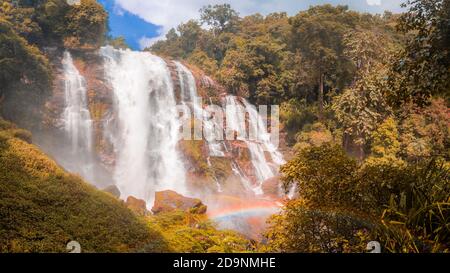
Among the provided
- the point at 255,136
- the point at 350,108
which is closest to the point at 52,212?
the point at 350,108

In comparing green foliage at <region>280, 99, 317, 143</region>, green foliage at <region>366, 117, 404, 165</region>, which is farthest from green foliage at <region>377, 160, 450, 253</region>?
green foliage at <region>280, 99, 317, 143</region>

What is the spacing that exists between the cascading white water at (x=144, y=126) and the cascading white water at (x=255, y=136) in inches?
131

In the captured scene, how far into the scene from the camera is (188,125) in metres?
18.8

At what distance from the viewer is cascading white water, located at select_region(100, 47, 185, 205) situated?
16.4 metres

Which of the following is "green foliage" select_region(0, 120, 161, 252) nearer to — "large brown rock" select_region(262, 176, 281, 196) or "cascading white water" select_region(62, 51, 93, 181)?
"large brown rock" select_region(262, 176, 281, 196)

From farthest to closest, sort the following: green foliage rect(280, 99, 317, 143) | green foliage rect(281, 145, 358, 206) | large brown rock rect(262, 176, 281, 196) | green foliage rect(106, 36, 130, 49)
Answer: green foliage rect(106, 36, 130, 49)
green foliage rect(280, 99, 317, 143)
large brown rock rect(262, 176, 281, 196)
green foliage rect(281, 145, 358, 206)

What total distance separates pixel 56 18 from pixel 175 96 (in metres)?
7.80

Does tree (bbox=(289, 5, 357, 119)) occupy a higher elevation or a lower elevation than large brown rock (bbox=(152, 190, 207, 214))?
higher

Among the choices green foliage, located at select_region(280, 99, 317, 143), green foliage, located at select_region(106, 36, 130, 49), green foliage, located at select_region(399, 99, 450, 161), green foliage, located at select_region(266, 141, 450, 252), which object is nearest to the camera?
green foliage, located at select_region(266, 141, 450, 252)

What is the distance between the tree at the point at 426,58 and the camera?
5512mm

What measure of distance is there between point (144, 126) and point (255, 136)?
19.2 ft

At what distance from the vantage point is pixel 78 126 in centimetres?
1648

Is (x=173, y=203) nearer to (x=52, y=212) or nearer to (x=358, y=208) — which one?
(x=52, y=212)

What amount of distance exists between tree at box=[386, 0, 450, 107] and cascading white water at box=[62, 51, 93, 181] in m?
12.8
